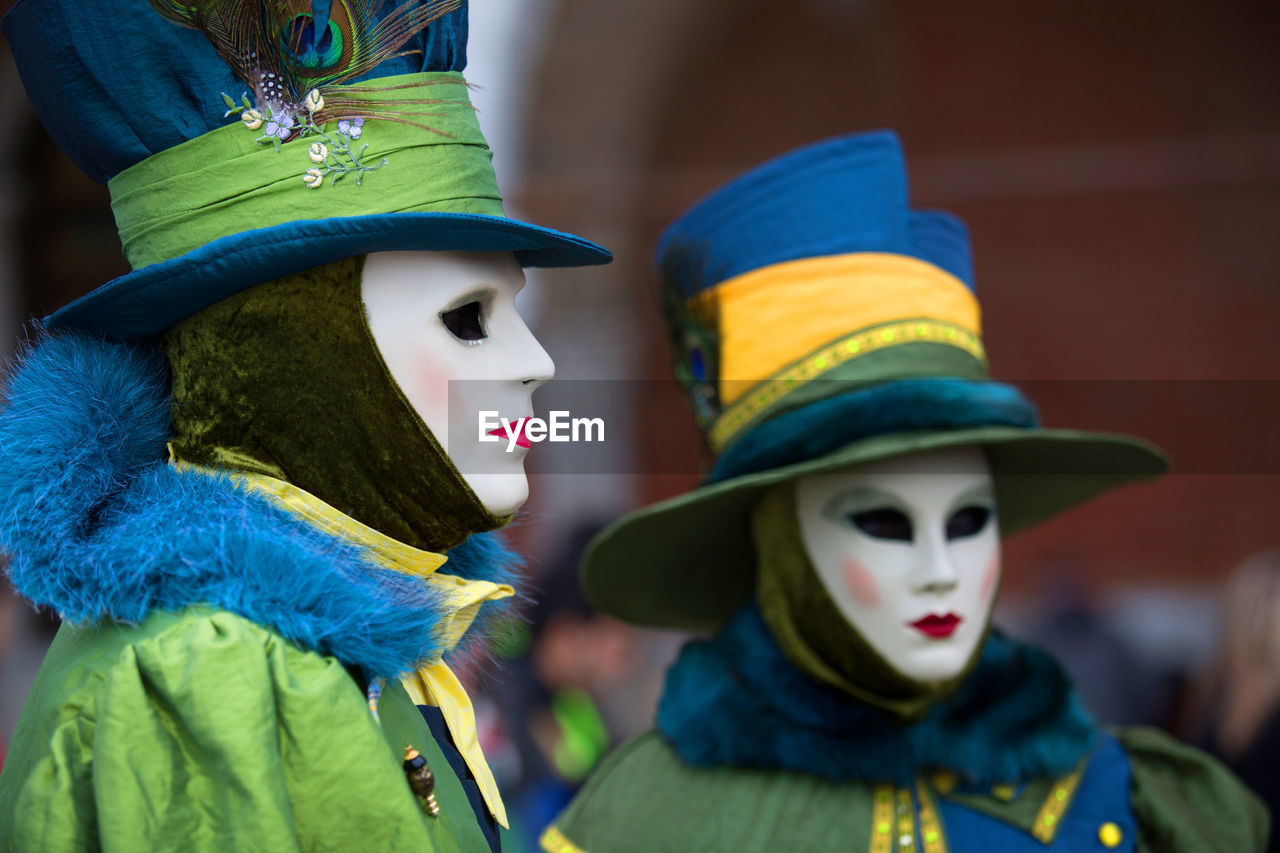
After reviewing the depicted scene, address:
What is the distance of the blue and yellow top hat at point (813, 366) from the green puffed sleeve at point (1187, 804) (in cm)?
64

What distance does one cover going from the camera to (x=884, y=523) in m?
2.54

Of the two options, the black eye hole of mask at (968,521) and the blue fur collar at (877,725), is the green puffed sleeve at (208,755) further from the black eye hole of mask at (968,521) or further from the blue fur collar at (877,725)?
the black eye hole of mask at (968,521)

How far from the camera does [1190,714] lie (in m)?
4.52

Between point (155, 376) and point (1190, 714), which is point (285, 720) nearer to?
point (155, 376)

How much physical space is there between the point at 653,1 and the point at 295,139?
18.9 feet

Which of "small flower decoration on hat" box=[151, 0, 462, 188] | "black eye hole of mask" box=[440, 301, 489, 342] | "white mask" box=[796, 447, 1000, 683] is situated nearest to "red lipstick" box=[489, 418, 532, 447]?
"black eye hole of mask" box=[440, 301, 489, 342]

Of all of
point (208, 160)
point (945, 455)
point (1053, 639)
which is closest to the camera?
point (208, 160)

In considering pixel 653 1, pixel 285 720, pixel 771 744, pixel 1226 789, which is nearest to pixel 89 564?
pixel 285 720

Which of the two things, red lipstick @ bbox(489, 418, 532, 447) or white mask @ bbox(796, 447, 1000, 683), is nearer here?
red lipstick @ bbox(489, 418, 532, 447)

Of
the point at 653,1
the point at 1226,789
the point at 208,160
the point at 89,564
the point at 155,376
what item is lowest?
the point at 1226,789

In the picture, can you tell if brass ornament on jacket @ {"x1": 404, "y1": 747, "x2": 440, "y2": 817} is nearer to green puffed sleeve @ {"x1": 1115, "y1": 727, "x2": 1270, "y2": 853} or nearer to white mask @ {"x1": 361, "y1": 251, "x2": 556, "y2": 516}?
white mask @ {"x1": 361, "y1": 251, "x2": 556, "y2": 516}

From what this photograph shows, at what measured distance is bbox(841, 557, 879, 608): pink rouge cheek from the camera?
249 cm

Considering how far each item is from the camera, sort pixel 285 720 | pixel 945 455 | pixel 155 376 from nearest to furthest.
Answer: pixel 285 720 < pixel 155 376 < pixel 945 455

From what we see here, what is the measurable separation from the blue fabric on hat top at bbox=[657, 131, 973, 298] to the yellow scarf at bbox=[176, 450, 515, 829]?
1.17m
